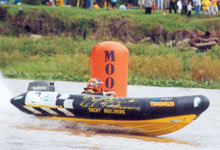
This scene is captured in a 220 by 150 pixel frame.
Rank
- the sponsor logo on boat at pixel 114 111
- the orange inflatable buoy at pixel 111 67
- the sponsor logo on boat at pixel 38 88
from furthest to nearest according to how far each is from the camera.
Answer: the orange inflatable buoy at pixel 111 67 → the sponsor logo on boat at pixel 38 88 → the sponsor logo on boat at pixel 114 111

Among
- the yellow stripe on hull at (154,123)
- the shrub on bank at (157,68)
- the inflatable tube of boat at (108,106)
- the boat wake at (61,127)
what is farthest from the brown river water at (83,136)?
the shrub on bank at (157,68)

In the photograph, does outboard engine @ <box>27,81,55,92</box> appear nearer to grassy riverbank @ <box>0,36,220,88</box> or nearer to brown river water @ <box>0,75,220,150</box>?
brown river water @ <box>0,75,220,150</box>

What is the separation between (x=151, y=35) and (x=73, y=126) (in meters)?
15.1

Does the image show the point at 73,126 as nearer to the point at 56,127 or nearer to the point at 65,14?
the point at 56,127

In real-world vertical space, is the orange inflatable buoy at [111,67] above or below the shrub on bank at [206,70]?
above

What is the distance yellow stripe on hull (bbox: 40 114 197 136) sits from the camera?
10.3m

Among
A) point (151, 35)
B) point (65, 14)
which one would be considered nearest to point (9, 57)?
point (65, 14)

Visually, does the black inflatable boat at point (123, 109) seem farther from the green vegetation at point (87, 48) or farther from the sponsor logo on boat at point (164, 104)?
the green vegetation at point (87, 48)

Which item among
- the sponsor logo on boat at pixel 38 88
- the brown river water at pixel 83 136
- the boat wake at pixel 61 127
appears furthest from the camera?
the sponsor logo on boat at pixel 38 88

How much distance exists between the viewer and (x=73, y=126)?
1122 cm

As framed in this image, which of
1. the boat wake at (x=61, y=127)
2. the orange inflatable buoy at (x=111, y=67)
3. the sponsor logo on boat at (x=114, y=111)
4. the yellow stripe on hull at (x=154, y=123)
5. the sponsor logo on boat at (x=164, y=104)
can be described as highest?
the orange inflatable buoy at (x=111, y=67)

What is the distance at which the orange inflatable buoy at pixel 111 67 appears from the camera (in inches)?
511

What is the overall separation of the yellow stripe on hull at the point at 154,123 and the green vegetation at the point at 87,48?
759 cm

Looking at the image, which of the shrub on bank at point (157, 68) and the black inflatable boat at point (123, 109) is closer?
the black inflatable boat at point (123, 109)
